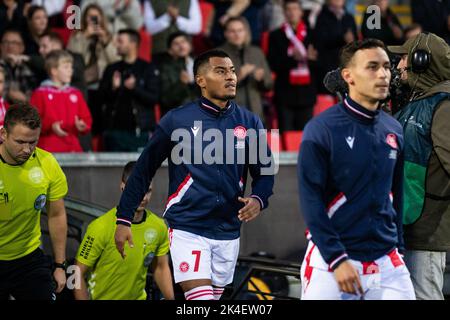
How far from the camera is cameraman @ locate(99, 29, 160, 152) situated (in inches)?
487

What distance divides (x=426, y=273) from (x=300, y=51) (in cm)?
691

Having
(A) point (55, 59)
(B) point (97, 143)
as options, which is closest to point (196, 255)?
(A) point (55, 59)

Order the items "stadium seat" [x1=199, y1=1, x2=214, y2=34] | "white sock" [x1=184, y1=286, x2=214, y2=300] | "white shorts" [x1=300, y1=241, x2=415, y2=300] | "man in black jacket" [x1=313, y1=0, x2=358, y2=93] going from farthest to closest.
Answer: "stadium seat" [x1=199, y1=1, x2=214, y2=34] < "man in black jacket" [x1=313, y1=0, x2=358, y2=93] < "white sock" [x1=184, y1=286, x2=214, y2=300] < "white shorts" [x1=300, y1=241, x2=415, y2=300]

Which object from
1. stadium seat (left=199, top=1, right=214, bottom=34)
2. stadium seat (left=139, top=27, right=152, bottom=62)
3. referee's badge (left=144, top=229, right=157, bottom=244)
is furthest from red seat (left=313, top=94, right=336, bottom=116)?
referee's badge (left=144, top=229, right=157, bottom=244)

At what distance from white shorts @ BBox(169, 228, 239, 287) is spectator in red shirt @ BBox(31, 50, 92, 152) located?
4246mm

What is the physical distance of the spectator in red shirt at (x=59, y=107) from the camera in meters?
11.5

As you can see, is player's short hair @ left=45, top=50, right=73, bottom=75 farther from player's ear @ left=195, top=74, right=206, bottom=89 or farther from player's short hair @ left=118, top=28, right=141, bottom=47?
player's ear @ left=195, top=74, right=206, bottom=89

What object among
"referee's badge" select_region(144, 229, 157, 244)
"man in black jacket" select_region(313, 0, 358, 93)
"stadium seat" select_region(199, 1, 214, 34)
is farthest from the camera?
"stadium seat" select_region(199, 1, 214, 34)

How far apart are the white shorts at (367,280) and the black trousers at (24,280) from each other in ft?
7.64

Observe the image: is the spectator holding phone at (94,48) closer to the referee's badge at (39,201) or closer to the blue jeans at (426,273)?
the referee's badge at (39,201)

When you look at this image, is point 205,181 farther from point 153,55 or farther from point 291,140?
point 153,55

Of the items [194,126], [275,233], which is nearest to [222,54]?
[194,126]

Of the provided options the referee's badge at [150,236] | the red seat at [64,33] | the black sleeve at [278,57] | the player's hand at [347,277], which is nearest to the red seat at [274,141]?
the black sleeve at [278,57]
